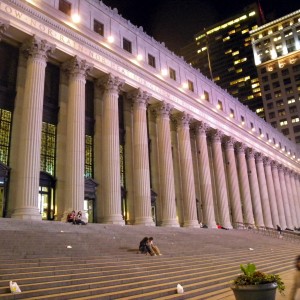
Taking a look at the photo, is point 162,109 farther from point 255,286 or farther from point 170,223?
point 255,286

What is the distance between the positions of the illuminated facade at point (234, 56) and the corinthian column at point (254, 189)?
83150 millimetres

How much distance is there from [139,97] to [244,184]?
27.8 metres

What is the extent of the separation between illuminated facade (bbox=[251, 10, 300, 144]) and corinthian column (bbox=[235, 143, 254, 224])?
178 ft

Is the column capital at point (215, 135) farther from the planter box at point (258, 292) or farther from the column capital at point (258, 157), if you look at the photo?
the planter box at point (258, 292)

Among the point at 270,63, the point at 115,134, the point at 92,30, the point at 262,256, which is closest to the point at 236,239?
the point at 262,256

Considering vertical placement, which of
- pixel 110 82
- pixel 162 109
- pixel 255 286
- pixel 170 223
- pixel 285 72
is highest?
pixel 285 72

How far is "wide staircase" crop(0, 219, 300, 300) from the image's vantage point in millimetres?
12219

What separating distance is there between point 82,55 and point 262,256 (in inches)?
937

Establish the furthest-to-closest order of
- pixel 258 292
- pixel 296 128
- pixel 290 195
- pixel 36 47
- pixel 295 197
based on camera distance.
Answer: pixel 296 128 → pixel 295 197 → pixel 290 195 → pixel 36 47 → pixel 258 292

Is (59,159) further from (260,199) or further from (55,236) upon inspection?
(260,199)

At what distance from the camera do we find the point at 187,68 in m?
48.4

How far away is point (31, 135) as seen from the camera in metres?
25.7

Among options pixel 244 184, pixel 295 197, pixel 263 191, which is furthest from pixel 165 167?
pixel 295 197

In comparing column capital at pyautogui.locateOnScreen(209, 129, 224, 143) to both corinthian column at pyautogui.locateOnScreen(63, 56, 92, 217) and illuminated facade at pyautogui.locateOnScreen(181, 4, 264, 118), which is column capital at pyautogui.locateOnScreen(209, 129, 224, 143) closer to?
corinthian column at pyautogui.locateOnScreen(63, 56, 92, 217)
